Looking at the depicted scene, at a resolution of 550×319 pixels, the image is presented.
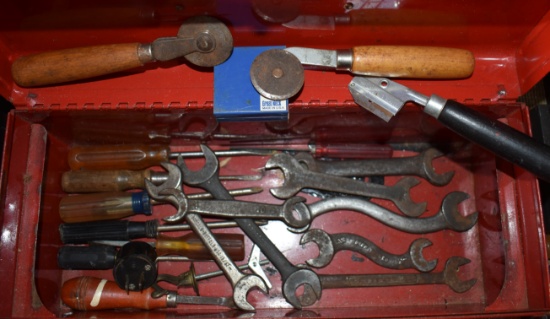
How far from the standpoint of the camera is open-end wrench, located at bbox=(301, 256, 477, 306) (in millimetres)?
1357

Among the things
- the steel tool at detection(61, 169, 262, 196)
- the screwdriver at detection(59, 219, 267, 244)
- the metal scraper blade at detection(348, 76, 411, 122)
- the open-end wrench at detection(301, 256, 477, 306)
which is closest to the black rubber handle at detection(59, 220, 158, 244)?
the screwdriver at detection(59, 219, 267, 244)

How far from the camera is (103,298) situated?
1.27 meters

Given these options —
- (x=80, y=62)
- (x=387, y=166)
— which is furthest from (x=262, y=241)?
(x=80, y=62)

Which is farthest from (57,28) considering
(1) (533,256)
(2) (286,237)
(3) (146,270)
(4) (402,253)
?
(1) (533,256)

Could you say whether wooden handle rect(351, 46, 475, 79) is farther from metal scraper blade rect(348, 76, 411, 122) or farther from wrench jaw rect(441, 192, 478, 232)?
wrench jaw rect(441, 192, 478, 232)

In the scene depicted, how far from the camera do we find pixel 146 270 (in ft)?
4.14

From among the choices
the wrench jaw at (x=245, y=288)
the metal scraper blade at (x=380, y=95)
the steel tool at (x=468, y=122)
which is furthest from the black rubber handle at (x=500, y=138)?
the wrench jaw at (x=245, y=288)

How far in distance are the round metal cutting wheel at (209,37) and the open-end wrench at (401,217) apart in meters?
0.51

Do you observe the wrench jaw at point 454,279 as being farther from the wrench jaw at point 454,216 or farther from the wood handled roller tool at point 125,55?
the wood handled roller tool at point 125,55

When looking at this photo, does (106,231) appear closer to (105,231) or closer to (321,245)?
(105,231)

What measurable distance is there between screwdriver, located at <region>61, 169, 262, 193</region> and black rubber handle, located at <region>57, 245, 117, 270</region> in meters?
0.17

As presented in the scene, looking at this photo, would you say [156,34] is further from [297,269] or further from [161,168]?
[297,269]

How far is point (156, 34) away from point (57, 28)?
235mm

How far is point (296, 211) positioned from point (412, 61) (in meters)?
0.52
